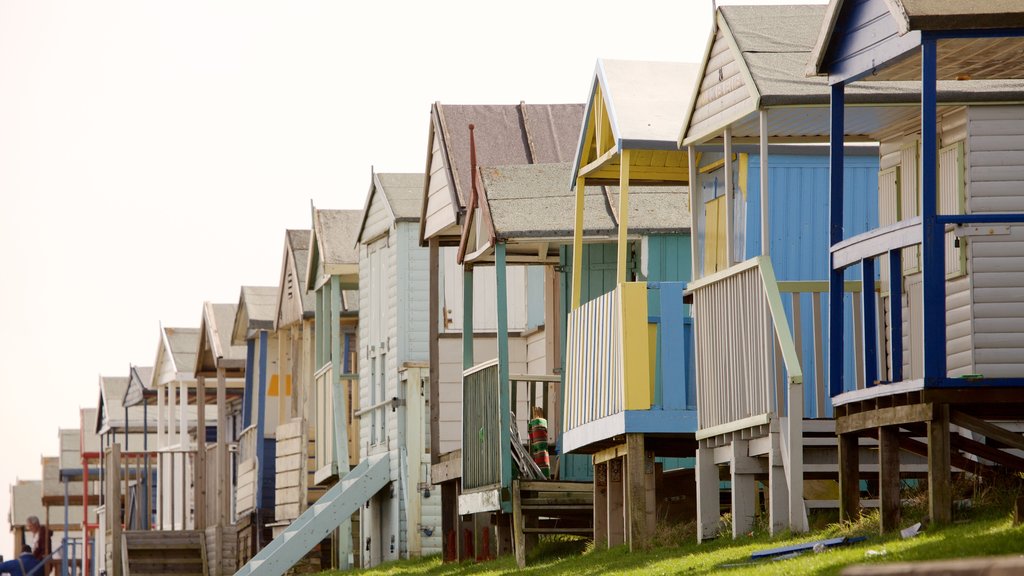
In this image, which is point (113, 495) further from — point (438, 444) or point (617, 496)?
point (617, 496)

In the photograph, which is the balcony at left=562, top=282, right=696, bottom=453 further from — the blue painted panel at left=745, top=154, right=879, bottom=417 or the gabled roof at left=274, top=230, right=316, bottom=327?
the gabled roof at left=274, top=230, right=316, bottom=327

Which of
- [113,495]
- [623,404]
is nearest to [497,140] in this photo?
[623,404]

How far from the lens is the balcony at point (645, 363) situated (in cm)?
1730

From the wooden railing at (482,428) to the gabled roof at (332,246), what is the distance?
7876 millimetres

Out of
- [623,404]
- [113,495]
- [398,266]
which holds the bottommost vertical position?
[113,495]

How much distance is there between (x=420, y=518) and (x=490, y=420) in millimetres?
5306

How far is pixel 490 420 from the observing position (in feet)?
69.9

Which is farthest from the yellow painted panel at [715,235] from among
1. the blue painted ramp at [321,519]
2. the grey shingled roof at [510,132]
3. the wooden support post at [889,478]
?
the blue painted ramp at [321,519]

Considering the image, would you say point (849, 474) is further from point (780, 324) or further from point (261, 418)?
point (261, 418)

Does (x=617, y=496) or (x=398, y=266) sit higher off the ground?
(x=398, y=266)

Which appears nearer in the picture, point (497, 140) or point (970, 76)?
point (970, 76)

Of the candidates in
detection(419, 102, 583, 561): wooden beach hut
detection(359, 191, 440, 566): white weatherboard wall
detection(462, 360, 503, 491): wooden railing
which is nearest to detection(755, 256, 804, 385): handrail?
detection(462, 360, 503, 491): wooden railing

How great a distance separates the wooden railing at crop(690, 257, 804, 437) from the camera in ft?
49.5

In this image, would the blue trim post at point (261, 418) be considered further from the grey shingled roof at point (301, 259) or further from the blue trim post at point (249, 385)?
the grey shingled roof at point (301, 259)
